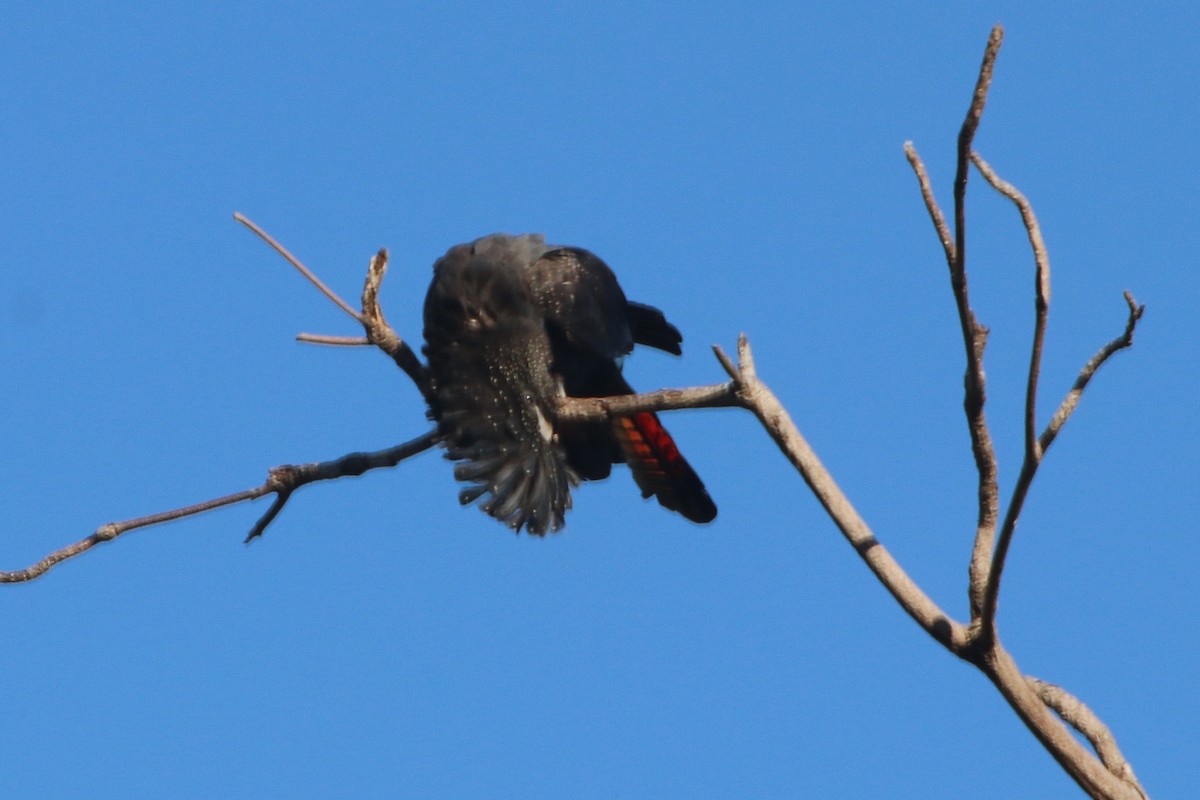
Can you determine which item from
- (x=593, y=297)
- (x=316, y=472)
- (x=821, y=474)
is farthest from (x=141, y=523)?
(x=821, y=474)

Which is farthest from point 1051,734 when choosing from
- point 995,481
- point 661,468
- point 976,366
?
point 661,468

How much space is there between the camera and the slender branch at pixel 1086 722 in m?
3.17

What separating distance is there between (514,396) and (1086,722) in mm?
2301

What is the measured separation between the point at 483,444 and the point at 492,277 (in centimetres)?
56

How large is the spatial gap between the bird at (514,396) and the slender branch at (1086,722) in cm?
188

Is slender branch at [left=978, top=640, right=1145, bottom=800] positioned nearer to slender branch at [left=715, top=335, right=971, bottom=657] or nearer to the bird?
slender branch at [left=715, top=335, right=971, bottom=657]

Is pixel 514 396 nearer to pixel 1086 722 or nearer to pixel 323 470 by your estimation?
pixel 323 470

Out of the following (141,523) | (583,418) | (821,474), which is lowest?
(821,474)

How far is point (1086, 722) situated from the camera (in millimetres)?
3199

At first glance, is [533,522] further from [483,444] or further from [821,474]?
[821,474]

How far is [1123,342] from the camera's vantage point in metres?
2.93

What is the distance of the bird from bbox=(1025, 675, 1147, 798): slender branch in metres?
1.88

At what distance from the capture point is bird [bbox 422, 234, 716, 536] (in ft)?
16.1

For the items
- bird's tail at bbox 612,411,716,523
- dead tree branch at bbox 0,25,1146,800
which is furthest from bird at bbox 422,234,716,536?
dead tree branch at bbox 0,25,1146,800
